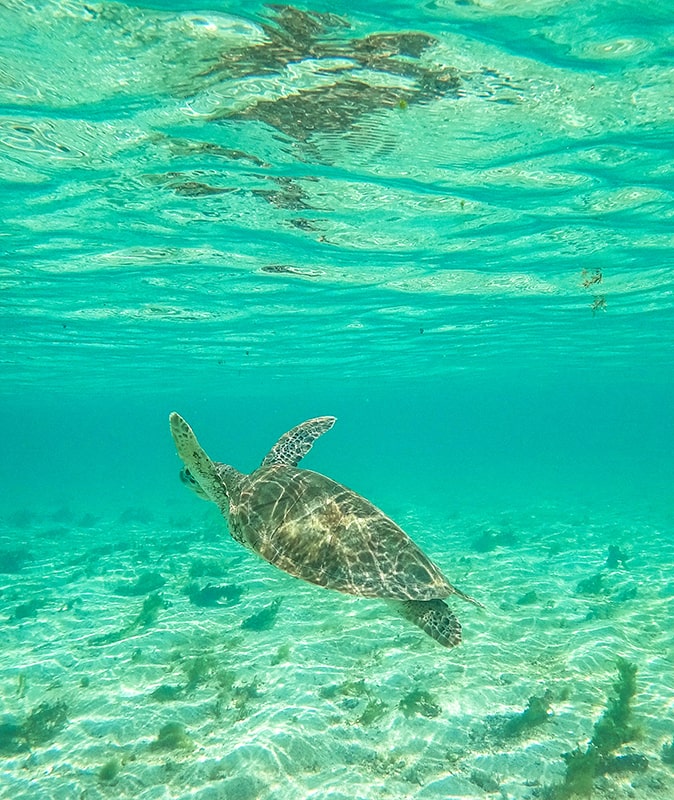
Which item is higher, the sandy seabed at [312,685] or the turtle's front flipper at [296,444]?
the turtle's front flipper at [296,444]

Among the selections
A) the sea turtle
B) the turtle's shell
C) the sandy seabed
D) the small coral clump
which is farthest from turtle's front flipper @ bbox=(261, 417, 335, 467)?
the small coral clump

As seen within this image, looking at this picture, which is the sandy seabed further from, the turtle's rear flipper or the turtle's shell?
the turtle's shell

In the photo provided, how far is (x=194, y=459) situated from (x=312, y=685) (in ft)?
22.5

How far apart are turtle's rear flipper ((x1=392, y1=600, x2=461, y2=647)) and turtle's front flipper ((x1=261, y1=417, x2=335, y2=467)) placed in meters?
2.69

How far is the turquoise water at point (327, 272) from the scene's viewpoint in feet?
25.7

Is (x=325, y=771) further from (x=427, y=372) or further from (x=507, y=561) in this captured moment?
(x=427, y=372)

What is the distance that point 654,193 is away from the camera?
13836 millimetres

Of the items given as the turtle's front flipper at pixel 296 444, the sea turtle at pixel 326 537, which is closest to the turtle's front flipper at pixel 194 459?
the sea turtle at pixel 326 537

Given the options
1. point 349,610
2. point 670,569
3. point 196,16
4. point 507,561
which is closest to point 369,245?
point 196,16

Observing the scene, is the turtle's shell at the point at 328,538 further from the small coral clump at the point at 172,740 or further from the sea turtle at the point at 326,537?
the small coral clump at the point at 172,740

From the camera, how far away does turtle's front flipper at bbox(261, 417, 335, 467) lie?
7664mm

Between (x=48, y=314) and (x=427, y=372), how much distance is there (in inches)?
1396

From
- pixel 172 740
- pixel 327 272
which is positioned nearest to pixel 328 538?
pixel 172 740

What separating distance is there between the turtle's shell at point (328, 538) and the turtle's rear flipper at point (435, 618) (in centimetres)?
20
